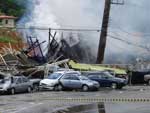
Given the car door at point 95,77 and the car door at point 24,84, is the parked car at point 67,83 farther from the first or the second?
the car door at point 95,77

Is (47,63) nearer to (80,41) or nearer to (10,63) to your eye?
(10,63)

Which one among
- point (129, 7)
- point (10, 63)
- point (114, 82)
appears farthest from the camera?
point (129, 7)

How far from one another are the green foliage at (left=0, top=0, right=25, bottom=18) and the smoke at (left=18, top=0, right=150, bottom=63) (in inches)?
826

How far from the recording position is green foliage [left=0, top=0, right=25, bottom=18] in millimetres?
86600

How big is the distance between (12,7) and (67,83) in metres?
47.5

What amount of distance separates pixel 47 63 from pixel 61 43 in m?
5.58

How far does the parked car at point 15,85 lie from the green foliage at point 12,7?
43.2 metres

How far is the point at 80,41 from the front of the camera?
198 feet

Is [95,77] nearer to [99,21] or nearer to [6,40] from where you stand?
[99,21]

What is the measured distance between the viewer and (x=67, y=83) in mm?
43438

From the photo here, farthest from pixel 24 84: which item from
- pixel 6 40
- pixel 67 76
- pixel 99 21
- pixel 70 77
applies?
pixel 99 21

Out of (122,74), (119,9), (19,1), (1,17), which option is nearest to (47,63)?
(122,74)

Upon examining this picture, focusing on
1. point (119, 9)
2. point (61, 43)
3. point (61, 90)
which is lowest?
point (61, 90)

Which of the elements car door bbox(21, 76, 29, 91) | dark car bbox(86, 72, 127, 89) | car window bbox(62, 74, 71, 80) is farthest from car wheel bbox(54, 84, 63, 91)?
dark car bbox(86, 72, 127, 89)
